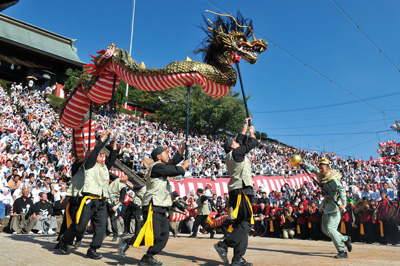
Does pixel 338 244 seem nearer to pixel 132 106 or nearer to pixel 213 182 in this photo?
Result: pixel 213 182

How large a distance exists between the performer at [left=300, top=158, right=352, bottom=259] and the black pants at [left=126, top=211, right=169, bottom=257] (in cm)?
306

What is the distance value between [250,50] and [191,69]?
155 centimetres

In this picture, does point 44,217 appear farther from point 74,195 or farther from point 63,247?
point 63,247

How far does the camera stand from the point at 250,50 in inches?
291

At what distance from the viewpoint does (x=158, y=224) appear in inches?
198

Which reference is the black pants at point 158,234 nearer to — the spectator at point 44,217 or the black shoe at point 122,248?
the black shoe at point 122,248

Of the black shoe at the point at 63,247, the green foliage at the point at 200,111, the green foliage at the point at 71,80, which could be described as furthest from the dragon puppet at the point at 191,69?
the green foliage at the point at 200,111

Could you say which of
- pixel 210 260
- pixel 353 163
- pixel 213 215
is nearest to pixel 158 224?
pixel 210 260

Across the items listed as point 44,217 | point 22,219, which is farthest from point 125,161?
point 22,219

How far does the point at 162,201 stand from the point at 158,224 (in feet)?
1.12

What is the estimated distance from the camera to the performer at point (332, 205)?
6054 mm

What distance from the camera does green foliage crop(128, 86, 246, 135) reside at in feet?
129

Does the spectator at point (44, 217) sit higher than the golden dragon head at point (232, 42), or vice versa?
the golden dragon head at point (232, 42)

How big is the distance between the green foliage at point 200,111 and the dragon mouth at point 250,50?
31049 mm
